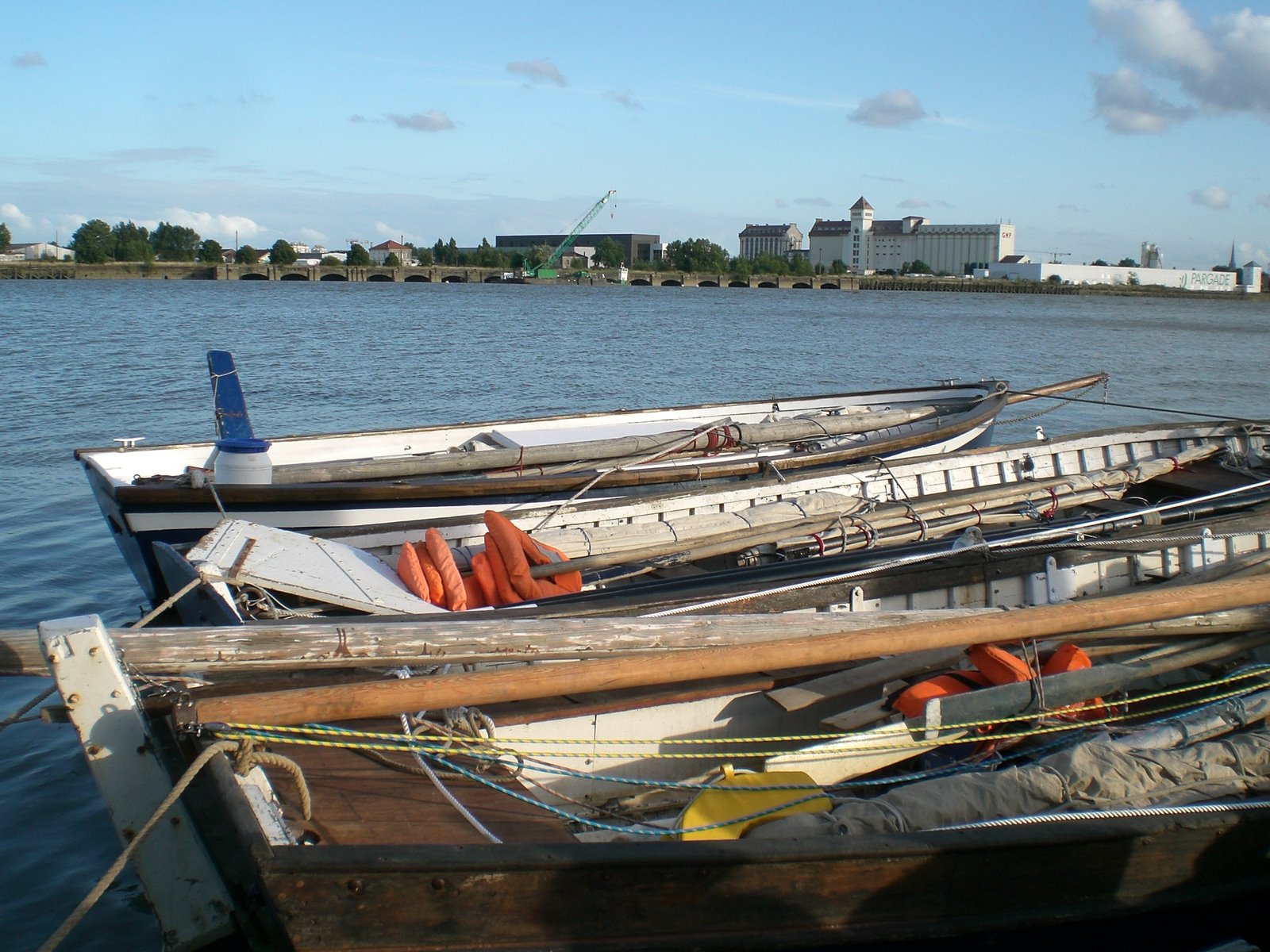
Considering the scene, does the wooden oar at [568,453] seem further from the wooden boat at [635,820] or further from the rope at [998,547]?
the wooden boat at [635,820]

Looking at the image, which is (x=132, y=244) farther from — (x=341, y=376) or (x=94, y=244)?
(x=341, y=376)

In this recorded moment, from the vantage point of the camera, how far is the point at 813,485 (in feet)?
33.8

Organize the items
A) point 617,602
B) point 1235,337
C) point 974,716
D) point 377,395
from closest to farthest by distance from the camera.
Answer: point 974,716 → point 617,602 → point 377,395 → point 1235,337

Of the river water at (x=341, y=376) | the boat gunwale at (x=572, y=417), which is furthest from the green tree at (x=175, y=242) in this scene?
the boat gunwale at (x=572, y=417)

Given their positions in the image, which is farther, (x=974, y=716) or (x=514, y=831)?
(x=974, y=716)

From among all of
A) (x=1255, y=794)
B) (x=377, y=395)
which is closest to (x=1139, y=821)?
(x=1255, y=794)

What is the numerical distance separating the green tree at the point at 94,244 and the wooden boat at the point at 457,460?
14141cm

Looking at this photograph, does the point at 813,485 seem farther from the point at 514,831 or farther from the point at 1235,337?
the point at 1235,337

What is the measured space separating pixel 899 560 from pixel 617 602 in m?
2.00

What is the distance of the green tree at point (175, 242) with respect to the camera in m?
154

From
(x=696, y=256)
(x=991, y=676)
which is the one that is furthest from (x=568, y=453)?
(x=696, y=256)

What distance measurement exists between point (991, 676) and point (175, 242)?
16944cm

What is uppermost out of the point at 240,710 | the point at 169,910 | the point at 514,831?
the point at 240,710

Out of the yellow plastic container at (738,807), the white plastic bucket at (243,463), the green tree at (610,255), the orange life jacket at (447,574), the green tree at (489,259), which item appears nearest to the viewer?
the yellow plastic container at (738,807)
